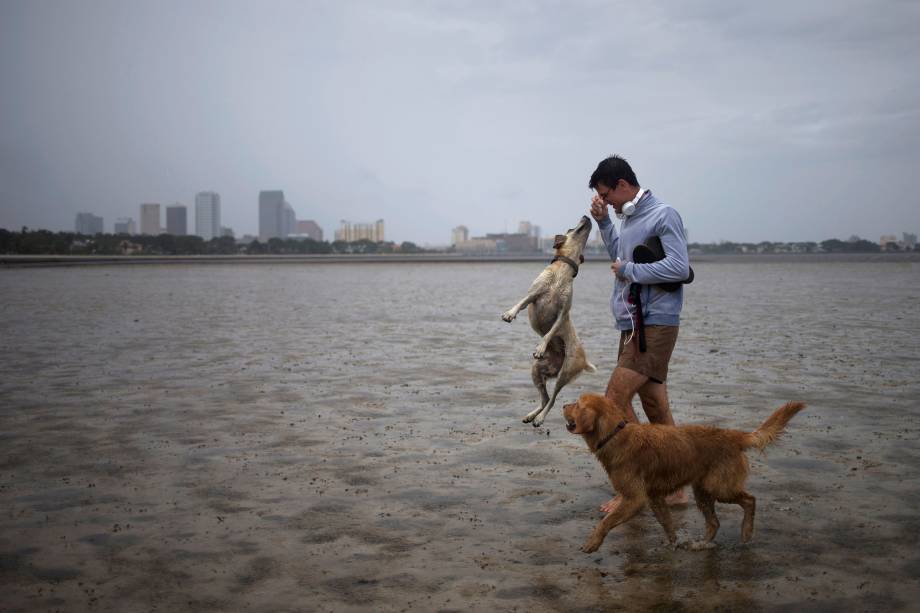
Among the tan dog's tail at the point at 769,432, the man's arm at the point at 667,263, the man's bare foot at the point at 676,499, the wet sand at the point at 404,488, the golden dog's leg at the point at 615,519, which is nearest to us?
the wet sand at the point at 404,488

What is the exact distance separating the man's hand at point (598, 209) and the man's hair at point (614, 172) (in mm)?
210

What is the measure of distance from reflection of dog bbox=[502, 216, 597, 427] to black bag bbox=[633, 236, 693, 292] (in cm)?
176

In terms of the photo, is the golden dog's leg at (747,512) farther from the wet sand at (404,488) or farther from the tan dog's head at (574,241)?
the tan dog's head at (574,241)

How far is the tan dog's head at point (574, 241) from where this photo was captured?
794 centimetres

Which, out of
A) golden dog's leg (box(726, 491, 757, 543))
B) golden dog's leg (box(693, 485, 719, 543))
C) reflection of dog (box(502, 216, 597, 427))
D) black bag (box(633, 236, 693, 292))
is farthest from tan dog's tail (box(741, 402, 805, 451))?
reflection of dog (box(502, 216, 597, 427))

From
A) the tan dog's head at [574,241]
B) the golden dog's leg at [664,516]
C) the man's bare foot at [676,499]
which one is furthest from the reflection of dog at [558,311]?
the golden dog's leg at [664,516]

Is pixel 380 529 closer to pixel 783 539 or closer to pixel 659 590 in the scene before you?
pixel 659 590

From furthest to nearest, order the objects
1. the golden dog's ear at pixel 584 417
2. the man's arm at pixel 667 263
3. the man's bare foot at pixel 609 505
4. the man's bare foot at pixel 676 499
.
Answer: the man's bare foot at pixel 676 499, the man's bare foot at pixel 609 505, the man's arm at pixel 667 263, the golden dog's ear at pixel 584 417

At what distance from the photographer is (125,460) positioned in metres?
7.79

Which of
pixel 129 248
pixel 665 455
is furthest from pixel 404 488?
pixel 129 248

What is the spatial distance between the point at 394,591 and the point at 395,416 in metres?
5.03

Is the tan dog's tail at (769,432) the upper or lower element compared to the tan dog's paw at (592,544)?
upper

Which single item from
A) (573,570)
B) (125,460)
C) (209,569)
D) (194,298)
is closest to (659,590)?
(573,570)

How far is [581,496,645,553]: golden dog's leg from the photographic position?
17.3 ft
